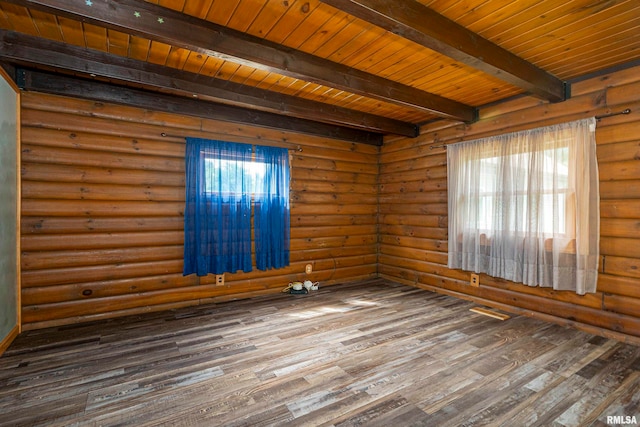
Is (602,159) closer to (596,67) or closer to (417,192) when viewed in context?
(596,67)

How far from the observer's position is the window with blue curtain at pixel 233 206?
4.00 metres

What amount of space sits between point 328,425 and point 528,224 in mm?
3170

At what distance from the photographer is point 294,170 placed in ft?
15.9

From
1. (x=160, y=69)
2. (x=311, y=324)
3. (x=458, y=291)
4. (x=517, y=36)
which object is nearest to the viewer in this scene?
(x=517, y=36)

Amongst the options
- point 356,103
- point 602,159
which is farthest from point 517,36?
point 356,103

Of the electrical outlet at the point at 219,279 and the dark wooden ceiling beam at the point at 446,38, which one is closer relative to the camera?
the dark wooden ceiling beam at the point at 446,38

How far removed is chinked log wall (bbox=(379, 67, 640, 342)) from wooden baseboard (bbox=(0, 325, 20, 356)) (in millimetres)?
4926

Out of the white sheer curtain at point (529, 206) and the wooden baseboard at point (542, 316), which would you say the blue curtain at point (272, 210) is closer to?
the wooden baseboard at point (542, 316)

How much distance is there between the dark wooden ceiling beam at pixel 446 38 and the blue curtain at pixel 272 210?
2780mm

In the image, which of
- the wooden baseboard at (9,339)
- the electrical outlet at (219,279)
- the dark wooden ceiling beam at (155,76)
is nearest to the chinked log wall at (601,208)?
the dark wooden ceiling beam at (155,76)

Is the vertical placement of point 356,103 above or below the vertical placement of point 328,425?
above

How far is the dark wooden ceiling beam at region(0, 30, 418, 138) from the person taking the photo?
8.33 feet

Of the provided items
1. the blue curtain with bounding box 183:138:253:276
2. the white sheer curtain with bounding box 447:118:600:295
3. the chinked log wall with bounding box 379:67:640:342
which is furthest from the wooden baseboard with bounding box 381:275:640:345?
the blue curtain with bounding box 183:138:253:276

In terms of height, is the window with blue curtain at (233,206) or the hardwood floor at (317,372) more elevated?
the window with blue curtain at (233,206)
